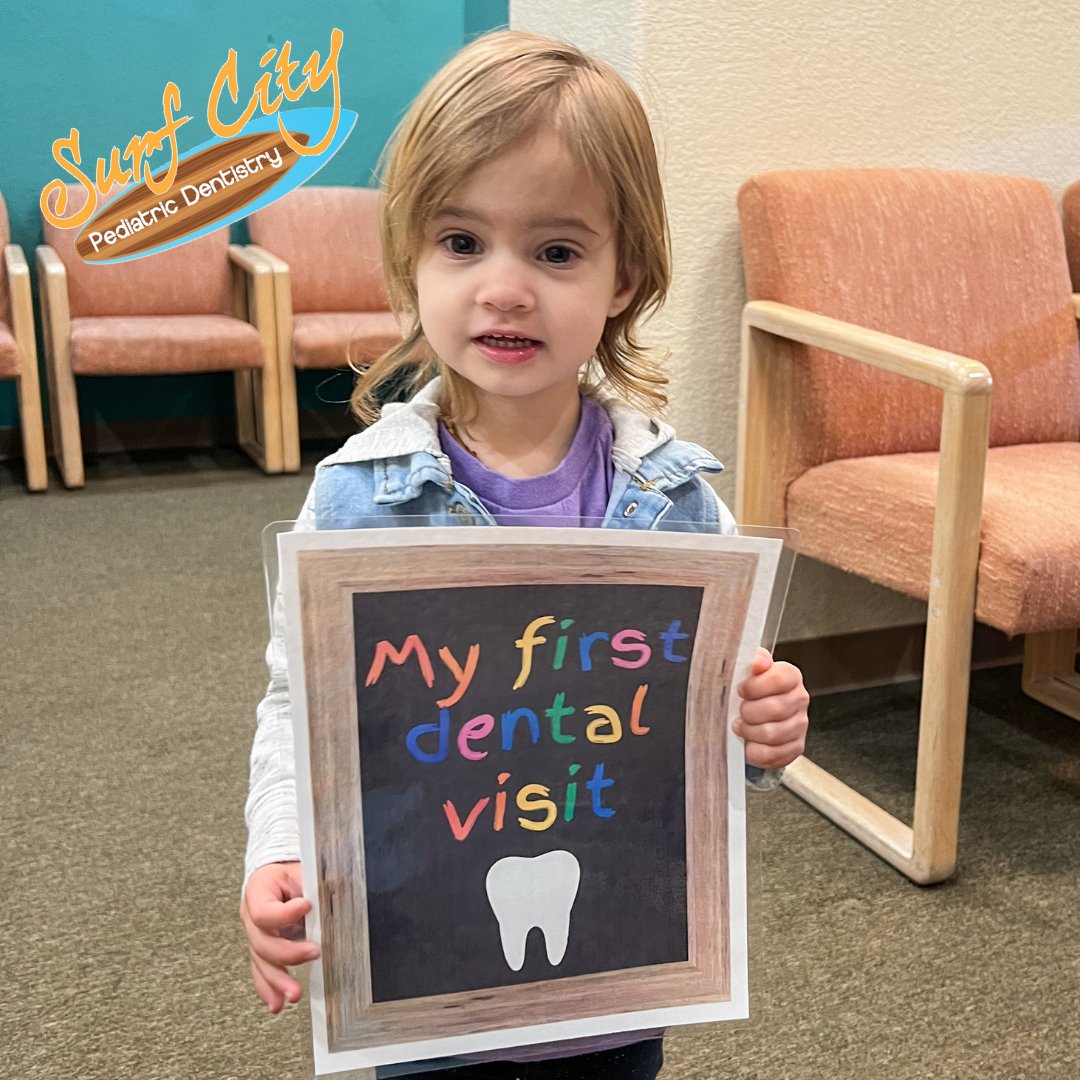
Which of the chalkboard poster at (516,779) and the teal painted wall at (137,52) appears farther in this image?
the teal painted wall at (137,52)

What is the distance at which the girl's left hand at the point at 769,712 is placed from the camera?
2.12 feet

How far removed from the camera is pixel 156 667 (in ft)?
7.40

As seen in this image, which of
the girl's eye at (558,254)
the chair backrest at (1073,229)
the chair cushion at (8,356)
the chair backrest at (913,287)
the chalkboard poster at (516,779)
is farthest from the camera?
the chair cushion at (8,356)

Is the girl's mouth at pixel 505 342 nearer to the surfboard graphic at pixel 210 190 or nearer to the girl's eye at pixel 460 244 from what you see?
the girl's eye at pixel 460 244

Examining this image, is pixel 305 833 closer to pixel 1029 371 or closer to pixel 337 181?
pixel 1029 371

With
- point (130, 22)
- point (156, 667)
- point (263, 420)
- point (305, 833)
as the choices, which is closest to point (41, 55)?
point (130, 22)

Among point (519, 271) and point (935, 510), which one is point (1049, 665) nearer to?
point (935, 510)

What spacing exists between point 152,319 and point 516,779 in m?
3.16

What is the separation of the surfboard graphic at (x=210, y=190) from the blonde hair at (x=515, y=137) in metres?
1.79

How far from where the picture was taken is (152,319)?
351 centimetres

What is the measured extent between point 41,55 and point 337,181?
0.85 meters

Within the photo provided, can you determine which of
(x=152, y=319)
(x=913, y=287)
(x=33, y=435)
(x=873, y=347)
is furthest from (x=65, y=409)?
(x=873, y=347)

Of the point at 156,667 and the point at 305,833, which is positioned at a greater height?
the point at 305,833

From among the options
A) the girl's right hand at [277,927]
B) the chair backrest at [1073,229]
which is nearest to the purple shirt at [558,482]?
the girl's right hand at [277,927]
